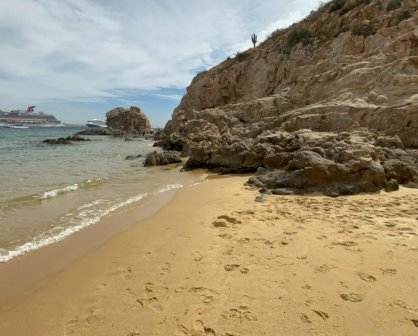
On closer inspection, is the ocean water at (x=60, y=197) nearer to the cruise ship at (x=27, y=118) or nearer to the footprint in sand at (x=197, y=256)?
the footprint in sand at (x=197, y=256)

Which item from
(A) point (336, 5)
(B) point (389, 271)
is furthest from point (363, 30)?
(B) point (389, 271)

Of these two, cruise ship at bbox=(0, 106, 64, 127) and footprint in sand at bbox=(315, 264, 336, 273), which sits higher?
cruise ship at bbox=(0, 106, 64, 127)

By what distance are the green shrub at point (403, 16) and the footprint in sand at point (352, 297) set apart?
A: 78.7 feet

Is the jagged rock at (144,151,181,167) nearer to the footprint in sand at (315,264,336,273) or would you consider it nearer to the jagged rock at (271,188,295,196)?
the jagged rock at (271,188,295,196)

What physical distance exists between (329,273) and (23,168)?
1501cm

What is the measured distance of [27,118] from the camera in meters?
102

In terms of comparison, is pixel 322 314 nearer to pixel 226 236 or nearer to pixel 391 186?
pixel 226 236

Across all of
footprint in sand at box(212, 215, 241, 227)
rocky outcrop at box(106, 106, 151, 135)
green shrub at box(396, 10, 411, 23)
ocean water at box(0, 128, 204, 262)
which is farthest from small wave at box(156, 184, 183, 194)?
rocky outcrop at box(106, 106, 151, 135)

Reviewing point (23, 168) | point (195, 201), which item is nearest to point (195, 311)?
point (195, 201)

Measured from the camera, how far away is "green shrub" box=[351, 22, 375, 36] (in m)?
23.5

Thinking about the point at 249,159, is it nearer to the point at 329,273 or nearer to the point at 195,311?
the point at 329,273

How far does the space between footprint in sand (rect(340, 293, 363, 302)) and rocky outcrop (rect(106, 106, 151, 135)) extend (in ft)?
220

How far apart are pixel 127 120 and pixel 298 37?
45449mm

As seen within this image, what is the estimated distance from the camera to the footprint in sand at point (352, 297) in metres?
3.34
